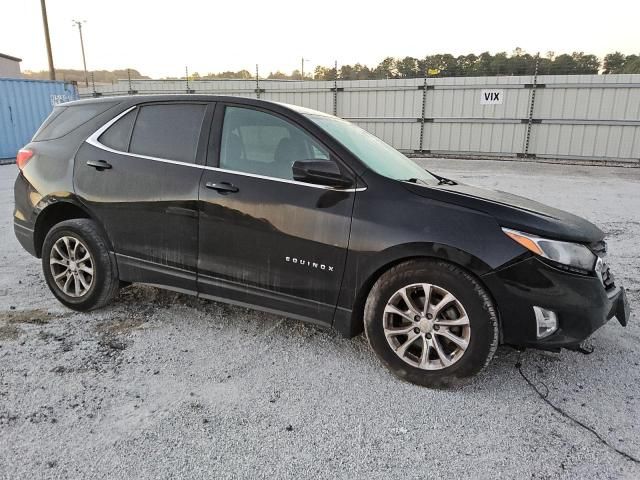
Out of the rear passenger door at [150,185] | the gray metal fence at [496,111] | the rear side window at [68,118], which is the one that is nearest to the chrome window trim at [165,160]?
the rear passenger door at [150,185]

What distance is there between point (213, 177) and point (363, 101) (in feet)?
49.4

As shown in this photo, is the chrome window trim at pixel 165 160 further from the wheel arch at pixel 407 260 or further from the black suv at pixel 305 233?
the wheel arch at pixel 407 260

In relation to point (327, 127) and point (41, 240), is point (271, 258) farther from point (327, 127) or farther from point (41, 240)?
point (41, 240)

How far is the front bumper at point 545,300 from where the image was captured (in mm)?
2479

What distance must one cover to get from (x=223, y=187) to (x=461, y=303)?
1668mm

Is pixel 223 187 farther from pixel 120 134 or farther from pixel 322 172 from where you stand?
pixel 120 134

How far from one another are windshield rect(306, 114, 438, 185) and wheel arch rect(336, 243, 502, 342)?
57cm

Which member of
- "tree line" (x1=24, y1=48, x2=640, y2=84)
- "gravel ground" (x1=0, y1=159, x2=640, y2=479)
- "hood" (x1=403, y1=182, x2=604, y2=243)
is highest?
"tree line" (x1=24, y1=48, x2=640, y2=84)

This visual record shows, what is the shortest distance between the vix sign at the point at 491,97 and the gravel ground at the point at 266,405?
1334 centimetres

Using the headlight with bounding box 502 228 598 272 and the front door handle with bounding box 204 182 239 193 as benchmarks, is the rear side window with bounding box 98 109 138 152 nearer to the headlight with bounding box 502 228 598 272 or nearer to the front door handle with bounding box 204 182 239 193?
the front door handle with bounding box 204 182 239 193

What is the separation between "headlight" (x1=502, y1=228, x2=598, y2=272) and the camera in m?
2.50

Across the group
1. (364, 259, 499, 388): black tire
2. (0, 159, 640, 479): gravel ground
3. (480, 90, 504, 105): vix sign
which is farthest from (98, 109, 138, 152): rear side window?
(480, 90, 504, 105): vix sign

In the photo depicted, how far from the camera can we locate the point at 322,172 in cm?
278

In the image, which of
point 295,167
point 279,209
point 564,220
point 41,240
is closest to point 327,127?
point 295,167
